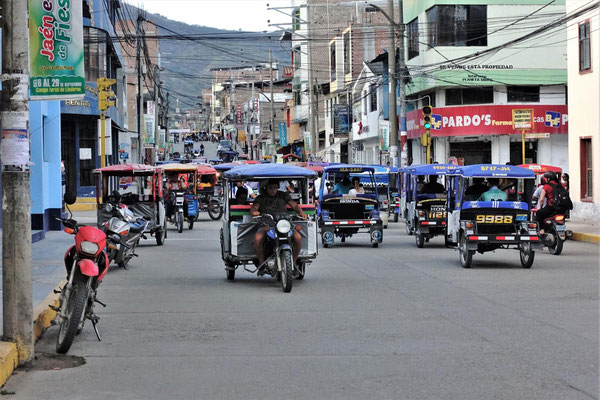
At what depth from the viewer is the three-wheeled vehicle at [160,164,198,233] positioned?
31.3 m

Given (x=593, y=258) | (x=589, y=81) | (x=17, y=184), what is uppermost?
(x=589, y=81)

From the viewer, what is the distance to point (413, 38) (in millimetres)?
54312

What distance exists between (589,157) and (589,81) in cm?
272

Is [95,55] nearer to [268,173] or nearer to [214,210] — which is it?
[214,210]

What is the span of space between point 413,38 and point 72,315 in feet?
153

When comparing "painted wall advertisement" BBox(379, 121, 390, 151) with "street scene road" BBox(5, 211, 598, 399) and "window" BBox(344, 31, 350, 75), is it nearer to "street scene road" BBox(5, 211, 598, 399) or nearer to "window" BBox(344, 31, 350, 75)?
"window" BBox(344, 31, 350, 75)

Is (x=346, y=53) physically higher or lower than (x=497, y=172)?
higher

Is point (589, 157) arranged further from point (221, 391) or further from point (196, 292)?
point (221, 391)

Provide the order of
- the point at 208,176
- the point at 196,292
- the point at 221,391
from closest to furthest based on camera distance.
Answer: the point at 221,391
the point at 196,292
the point at 208,176

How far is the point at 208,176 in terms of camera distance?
40.3 metres

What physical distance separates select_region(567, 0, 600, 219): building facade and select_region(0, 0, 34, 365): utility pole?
25953 millimetres

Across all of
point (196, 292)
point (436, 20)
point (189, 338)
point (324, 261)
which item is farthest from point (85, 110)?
point (189, 338)

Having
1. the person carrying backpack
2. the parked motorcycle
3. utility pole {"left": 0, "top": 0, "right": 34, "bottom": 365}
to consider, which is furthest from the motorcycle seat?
utility pole {"left": 0, "top": 0, "right": 34, "bottom": 365}

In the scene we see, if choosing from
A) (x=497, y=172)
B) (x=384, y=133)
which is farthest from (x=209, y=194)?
(x=497, y=172)
